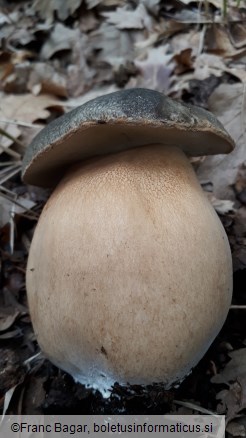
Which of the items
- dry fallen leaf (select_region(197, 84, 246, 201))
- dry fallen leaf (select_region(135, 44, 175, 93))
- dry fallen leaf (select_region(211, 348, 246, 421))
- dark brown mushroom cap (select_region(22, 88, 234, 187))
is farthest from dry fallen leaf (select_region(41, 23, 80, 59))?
dry fallen leaf (select_region(211, 348, 246, 421))

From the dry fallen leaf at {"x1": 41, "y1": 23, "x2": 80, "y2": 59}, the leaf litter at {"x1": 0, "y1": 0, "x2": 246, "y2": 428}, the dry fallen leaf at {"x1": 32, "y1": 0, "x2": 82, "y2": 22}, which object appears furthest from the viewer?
the dry fallen leaf at {"x1": 32, "y1": 0, "x2": 82, "y2": 22}

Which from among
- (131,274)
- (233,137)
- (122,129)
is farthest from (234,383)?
(233,137)

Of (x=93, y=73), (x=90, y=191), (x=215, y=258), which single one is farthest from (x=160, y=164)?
(x=93, y=73)

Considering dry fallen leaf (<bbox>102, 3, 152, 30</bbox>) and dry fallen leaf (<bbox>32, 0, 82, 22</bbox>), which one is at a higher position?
dry fallen leaf (<bbox>32, 0, 82, 22</bbox>)

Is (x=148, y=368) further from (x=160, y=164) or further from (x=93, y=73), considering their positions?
(x=93, y=73)

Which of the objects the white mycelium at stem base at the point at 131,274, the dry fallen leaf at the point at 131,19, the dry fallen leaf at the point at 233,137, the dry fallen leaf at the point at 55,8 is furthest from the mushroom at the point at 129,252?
the dry fallen leaf at the point at 55,8

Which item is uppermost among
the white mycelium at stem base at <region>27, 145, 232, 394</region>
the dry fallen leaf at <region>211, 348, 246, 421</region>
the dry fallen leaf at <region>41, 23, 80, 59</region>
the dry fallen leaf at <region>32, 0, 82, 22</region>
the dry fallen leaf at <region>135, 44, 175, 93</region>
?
the dry fallen leaf at <region>32, 0, 82, 22</region>

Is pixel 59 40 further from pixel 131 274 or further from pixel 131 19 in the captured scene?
pixel 131 274

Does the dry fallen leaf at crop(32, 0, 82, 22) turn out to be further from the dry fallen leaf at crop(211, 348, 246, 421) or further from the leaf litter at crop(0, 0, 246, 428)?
the dry fallen leaf at crop(211, 348, 246, 421)
